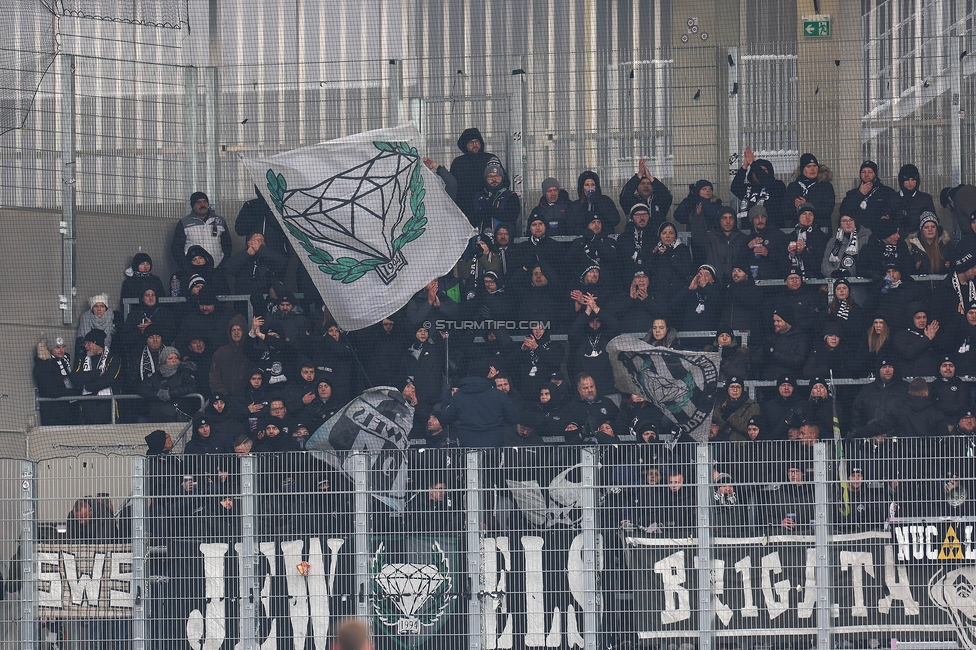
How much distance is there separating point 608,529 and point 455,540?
3.33ft

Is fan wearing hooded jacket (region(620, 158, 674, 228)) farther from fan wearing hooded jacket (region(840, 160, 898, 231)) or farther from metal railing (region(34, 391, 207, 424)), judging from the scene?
metal railing (region(34, 391, 207, 424))

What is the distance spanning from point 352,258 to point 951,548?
21.2ft

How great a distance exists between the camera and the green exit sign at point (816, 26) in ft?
45.2

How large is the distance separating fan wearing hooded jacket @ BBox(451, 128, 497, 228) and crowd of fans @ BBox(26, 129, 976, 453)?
2 centimetres

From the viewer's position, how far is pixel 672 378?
39.3 ft

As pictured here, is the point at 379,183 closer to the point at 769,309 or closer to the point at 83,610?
the point at 769,309

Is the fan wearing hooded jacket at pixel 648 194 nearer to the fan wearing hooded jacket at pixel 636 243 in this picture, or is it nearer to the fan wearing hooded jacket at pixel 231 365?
the fan wearing hooded jacket at pixel 636 243

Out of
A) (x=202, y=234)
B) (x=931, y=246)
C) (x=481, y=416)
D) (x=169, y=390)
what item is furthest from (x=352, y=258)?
(x=931, y=246)

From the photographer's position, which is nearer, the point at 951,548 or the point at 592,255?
the point at 951,548

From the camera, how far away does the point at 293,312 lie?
42.2 feet

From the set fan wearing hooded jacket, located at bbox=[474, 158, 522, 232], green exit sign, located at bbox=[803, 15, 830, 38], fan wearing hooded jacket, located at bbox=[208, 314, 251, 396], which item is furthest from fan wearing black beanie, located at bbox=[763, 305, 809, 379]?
fan wearing hooded jacket, located at bbox=[208, 314, 251, 396]

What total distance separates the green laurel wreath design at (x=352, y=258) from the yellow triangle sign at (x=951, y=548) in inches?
238

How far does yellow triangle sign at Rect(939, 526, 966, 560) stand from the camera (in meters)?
8.57

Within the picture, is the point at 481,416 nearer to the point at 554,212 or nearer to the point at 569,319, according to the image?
the point at 569,319
